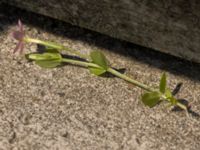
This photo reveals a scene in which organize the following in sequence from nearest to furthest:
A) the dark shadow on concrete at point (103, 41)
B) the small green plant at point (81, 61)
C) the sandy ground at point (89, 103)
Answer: the sandy ground at point (89, 103)
the small green plant at point (81, 61)
the dark shadow on concrete at point (103, 41)

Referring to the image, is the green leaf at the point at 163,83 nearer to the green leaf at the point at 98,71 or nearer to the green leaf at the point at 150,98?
the green leaf at the point at 150,98

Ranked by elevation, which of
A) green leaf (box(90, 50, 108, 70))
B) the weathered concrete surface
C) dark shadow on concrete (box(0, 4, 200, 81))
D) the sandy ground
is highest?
the weathered concrete surface

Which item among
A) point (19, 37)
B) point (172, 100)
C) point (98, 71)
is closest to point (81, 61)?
point (98, 71)

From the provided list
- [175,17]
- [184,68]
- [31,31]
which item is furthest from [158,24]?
[31,31]

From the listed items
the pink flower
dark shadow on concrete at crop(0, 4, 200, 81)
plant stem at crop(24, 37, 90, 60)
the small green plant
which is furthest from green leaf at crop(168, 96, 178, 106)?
the pink flower

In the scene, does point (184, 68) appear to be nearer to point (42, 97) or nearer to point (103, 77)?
point (103, 77)

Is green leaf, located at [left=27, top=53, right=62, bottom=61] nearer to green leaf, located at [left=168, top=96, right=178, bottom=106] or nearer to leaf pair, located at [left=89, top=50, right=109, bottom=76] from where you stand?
leaf pair, located at [left=89, top=50, right=109, bottom=76]

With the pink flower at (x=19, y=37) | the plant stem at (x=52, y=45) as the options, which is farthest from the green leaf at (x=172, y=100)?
the pink flower at (x=19, y=37)
